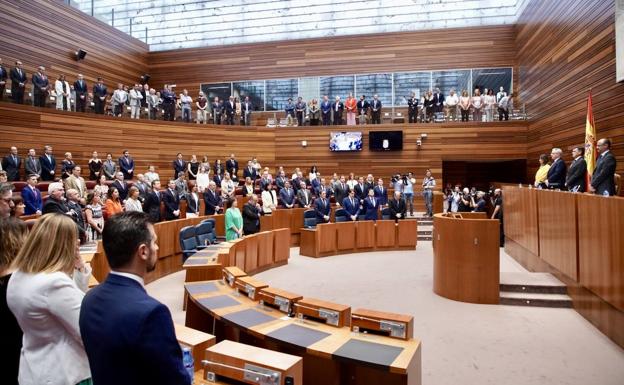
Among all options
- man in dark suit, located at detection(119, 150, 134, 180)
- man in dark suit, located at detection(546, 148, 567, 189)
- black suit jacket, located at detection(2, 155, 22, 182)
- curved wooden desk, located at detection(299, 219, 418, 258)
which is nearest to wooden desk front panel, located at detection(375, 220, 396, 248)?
curved wooden desk, located at detection(299, 219, 418, 258)

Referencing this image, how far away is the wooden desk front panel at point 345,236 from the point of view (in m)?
9.20

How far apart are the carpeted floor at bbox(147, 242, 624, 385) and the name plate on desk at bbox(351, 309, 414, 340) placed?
0.96 metres

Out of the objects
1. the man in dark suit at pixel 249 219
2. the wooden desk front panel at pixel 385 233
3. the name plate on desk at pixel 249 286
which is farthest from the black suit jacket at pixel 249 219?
the name plate on desk at pixel 249 286

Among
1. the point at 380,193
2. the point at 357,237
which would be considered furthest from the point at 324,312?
the point at 380,193

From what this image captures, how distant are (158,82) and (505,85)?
41.0 feet

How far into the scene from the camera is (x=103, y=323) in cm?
125

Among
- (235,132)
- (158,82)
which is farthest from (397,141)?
(158,82)

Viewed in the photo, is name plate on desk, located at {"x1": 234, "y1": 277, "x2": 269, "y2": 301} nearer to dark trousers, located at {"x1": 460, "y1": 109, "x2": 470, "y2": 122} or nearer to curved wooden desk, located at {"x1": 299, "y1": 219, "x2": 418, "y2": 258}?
curved wooden desk, located at {"x1": 299, "y1": 219, "x2": 418, "y2": 258}

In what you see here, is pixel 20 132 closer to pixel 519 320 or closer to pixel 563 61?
pixel 519 320

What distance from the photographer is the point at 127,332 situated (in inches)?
47.6

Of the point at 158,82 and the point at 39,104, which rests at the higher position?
the point at 158,82

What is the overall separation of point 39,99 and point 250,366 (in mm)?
10971

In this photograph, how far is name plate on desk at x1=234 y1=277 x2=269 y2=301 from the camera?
338cm

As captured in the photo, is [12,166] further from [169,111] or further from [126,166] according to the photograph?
[169,111]
